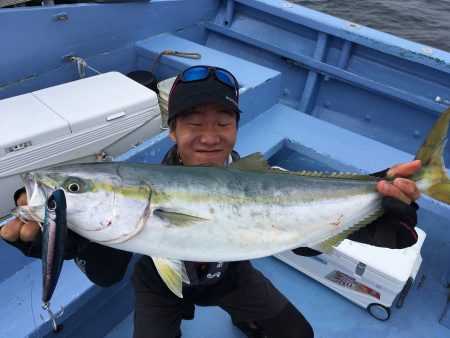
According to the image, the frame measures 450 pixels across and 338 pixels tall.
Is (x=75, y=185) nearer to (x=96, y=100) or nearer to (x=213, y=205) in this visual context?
(x=213, y=205)

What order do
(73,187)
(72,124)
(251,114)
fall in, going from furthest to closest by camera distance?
(251,114), (72,124), (73,187)

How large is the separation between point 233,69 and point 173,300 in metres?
2.75

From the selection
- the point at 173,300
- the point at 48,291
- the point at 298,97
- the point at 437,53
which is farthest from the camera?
the point at 298,97

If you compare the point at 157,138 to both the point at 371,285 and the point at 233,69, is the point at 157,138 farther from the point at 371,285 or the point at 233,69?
the point at 371,285

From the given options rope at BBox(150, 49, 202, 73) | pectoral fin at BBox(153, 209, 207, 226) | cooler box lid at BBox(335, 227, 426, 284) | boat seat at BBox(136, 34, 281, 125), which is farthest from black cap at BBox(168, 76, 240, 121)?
rope at BBox(150, 49, 202, 73)

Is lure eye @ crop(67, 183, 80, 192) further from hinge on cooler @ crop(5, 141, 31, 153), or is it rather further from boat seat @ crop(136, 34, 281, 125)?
boat seat @ crop(136, 34, 281, 125)

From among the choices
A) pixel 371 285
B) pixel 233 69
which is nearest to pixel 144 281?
pixel 371 285

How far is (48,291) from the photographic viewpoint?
1.38m

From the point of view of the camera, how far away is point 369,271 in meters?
2.86

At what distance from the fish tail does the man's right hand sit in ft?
5.99

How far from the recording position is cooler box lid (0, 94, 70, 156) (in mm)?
2686

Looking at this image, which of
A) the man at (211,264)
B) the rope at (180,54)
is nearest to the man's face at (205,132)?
the man at (211,264)

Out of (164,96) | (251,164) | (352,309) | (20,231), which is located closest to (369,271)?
(352,309)

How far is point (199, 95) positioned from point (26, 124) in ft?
5.37
